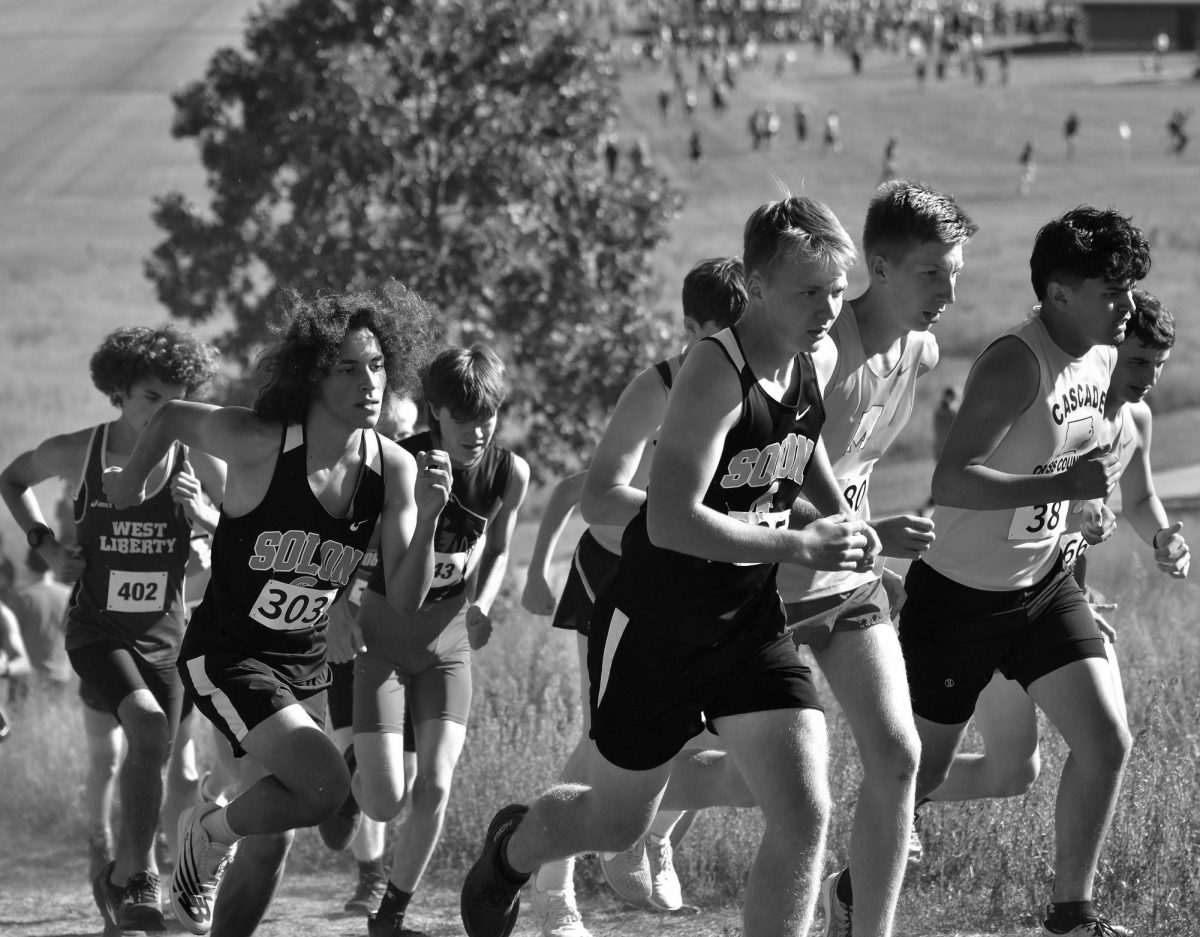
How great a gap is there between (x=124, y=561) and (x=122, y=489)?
0.84 metres

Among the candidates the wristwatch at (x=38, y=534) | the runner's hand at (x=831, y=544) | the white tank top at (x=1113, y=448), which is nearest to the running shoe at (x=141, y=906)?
the wristwatch at (x=38, y=534)

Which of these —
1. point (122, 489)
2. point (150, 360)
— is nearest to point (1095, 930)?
point (122, 489)

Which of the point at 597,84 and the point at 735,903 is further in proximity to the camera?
the point at 597,84

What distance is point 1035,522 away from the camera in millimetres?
4695

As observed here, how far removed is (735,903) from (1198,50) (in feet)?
295

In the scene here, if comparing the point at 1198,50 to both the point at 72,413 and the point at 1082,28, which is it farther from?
the point at 72,413


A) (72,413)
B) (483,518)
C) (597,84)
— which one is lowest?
(72,413)

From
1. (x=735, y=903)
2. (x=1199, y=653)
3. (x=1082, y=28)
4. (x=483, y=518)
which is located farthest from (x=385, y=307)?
(x=1082, y=28)

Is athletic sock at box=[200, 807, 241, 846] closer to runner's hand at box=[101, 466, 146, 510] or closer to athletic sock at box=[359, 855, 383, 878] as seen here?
runner's hand at box=[101, 466, 146, 510]

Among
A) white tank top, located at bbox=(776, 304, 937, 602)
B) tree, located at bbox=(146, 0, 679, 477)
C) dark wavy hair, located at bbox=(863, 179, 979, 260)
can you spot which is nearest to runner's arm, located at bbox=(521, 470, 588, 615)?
white tank top, located at bbox=(776, 304, 937, 602)

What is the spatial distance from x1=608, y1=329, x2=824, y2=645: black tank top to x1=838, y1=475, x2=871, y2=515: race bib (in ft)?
1.42

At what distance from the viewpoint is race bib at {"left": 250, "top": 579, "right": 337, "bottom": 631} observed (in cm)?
454

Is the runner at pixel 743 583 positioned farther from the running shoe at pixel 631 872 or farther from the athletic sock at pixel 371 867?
the athletic sock at pixel 371 867

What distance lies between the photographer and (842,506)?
4238 millimetres
